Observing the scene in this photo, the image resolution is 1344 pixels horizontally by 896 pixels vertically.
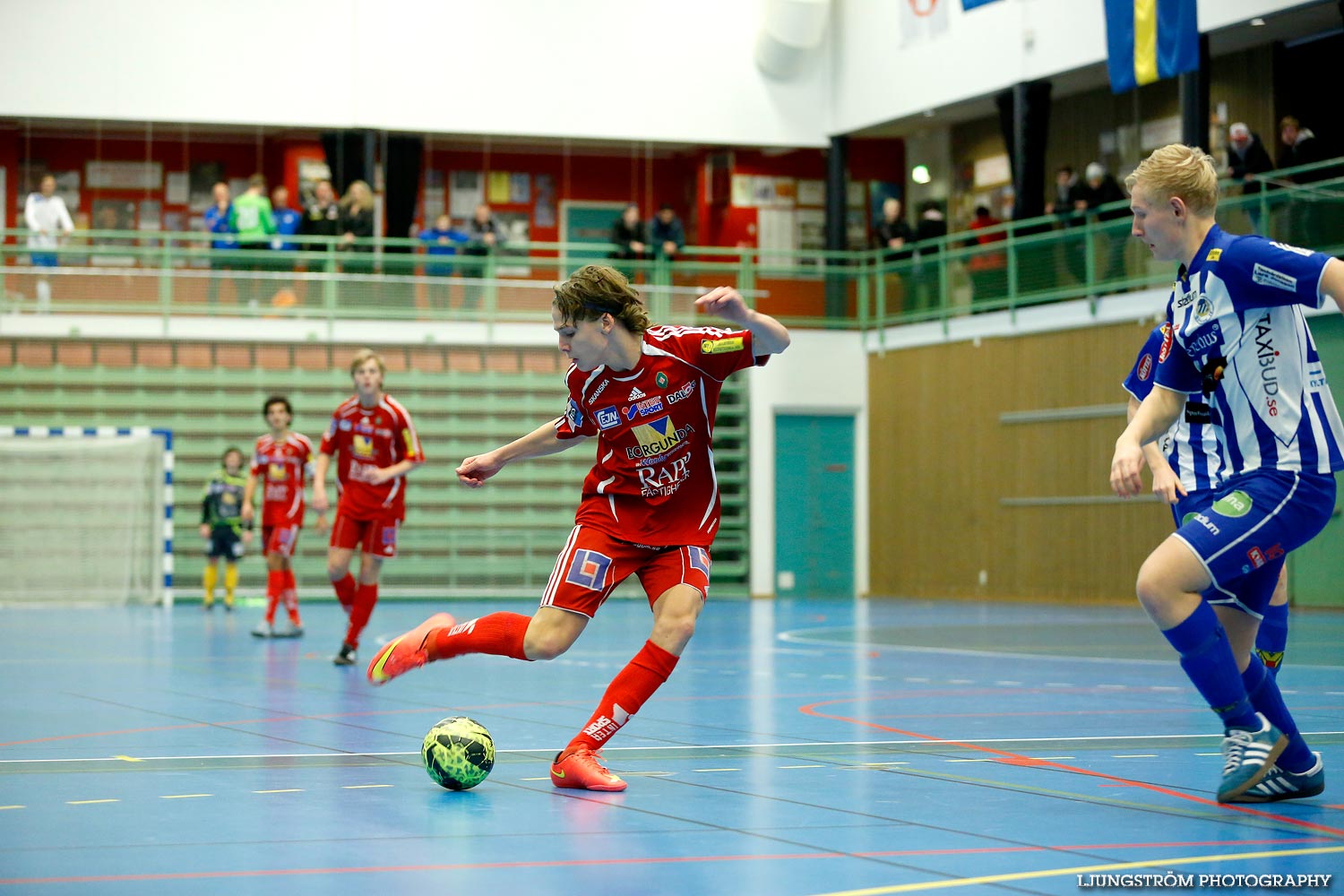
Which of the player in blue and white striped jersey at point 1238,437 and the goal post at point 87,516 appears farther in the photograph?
the goal post at point 87,516

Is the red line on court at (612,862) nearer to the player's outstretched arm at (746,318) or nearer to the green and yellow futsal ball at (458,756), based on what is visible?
the green and yellow futsal ball at (458,756)

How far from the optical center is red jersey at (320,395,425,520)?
494 inches

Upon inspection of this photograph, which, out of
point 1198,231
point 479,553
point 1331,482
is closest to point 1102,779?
point 1331,482

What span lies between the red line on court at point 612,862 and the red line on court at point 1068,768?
30 centimetres

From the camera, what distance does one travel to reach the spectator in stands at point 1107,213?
69.6 ft

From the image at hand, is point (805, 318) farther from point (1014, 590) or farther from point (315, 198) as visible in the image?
point (315, 198)

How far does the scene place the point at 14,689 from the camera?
9961 mm

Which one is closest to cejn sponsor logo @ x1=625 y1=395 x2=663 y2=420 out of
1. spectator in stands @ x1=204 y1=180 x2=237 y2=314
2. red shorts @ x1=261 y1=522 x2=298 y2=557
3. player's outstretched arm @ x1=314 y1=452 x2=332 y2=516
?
player's outstretched arm @ x1=314 y1=452 x2=332 y2=516

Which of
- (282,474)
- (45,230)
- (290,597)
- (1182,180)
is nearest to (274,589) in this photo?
(290,597)

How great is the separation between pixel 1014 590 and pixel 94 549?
43.6 ft

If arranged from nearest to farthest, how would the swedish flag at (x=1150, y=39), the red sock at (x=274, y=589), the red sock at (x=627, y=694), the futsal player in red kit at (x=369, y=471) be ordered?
the red sock at (x=627, y=694)
the futsal player in red kit at (x=369, y=471)
the red sock at (x=274, y=589)
the swedish flag at (x=1150, y=39)

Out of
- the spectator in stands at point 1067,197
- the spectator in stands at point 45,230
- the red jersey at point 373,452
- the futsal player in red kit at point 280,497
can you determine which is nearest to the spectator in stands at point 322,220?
the spectator in stands at point 45,230

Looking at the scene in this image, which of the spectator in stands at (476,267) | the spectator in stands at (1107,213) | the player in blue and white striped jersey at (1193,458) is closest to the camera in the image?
the player in blue and white striped jersey at (1193,458)

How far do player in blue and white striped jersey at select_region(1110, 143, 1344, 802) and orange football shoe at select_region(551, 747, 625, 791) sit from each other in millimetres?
1949
